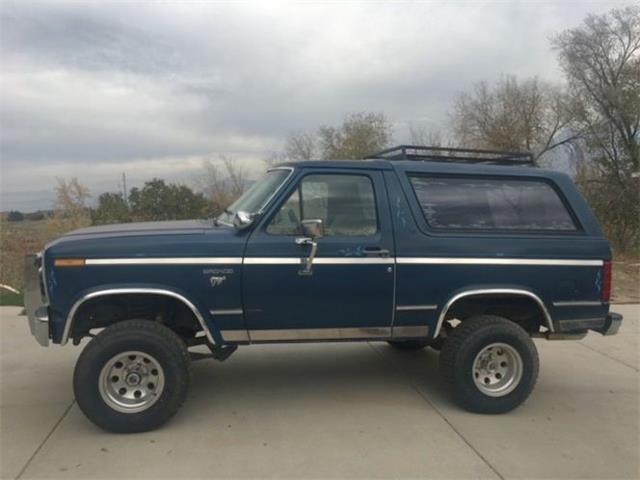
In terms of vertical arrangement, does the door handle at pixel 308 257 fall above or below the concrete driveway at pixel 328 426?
above

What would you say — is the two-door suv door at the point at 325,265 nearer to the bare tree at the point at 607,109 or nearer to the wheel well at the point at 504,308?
the wheel well at the point at 504,308

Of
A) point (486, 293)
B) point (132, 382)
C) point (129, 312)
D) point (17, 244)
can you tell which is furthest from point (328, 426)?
point (17, 244)

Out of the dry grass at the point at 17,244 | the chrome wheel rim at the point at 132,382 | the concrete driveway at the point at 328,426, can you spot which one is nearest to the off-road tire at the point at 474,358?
the concrete driveway at the point at 328,426

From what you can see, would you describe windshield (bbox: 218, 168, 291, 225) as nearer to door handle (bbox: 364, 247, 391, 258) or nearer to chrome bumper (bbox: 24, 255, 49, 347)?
door handle (bbox: 364, 247, 391, 258)

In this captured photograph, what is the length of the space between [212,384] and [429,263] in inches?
90.6

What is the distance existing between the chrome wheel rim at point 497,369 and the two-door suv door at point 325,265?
2.82ft

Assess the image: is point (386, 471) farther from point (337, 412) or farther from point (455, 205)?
point (455, 205)

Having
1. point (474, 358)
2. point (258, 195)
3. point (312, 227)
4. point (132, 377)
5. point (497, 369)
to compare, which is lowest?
point (497, 369)

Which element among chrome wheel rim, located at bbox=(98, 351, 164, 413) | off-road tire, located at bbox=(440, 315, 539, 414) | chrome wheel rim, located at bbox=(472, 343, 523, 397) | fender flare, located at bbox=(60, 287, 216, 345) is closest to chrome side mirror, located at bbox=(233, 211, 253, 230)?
fender flare, located at bbox=(60, 287, 216, 345)

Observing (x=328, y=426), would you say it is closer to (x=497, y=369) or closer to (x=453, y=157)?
(x=497, y=369)

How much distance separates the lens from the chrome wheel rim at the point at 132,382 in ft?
14.0

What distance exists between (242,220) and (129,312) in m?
1.15

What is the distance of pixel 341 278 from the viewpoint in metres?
4.55

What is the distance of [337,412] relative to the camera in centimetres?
477
